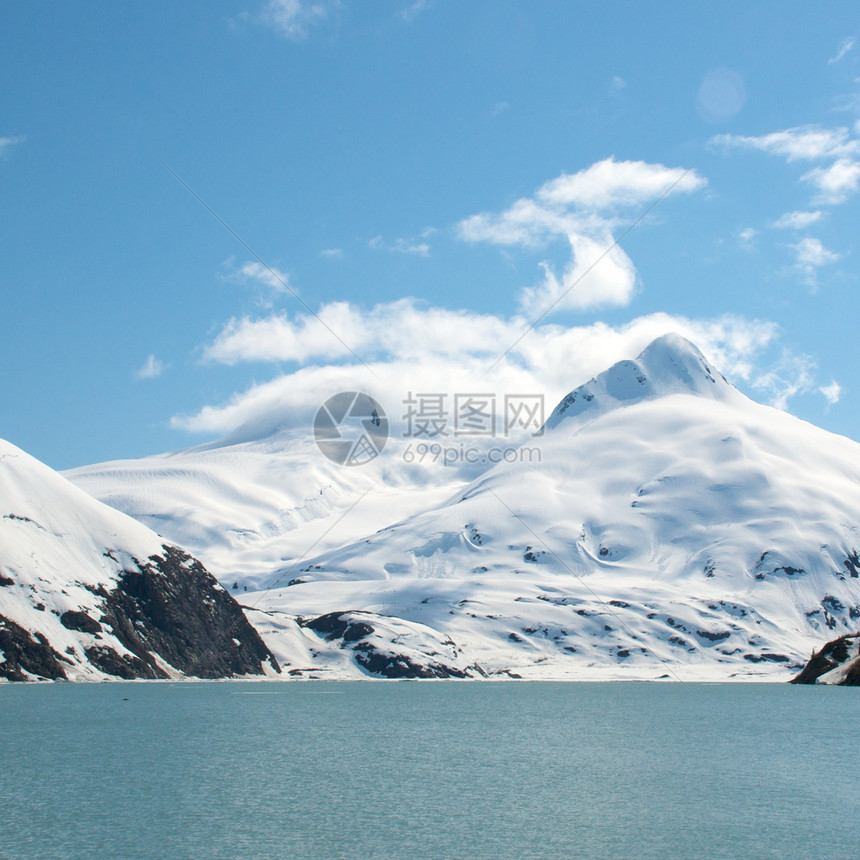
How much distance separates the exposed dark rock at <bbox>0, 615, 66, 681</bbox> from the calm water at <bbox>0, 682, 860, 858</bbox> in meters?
63.3

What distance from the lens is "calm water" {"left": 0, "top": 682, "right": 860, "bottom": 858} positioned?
49312 mm

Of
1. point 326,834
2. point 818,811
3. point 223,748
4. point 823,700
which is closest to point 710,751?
point 818,811

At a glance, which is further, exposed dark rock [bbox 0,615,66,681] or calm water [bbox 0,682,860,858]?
exposed dark rock [bbox 0,615,66,681]

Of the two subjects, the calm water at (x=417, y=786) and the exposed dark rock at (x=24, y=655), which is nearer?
the calm water at (x=417, y=786)

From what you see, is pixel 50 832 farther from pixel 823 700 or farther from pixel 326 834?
pixel 823 700

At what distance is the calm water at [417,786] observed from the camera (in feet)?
162

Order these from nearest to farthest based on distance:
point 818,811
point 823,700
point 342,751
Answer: point 818,811
point 342,751
point 823,700

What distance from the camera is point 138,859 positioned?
45.1 meters

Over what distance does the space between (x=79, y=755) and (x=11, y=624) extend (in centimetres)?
12112

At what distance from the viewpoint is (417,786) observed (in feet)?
223

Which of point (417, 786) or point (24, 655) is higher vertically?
point (24, 655)

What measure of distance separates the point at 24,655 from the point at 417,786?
493ft

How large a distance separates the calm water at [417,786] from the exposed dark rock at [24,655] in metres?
63.3

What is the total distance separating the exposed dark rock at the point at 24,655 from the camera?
18738 cm
